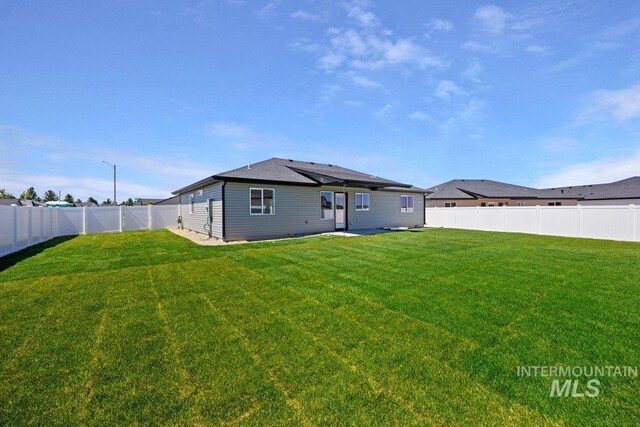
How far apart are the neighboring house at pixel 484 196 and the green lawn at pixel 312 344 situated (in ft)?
71.9

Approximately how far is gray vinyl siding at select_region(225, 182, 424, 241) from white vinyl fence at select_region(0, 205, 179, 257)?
741 cm

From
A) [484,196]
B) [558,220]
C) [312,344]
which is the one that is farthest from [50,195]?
[558,220]

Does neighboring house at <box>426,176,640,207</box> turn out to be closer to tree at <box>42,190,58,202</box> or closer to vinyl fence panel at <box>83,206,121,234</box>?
vinyl fence panel at <box>83,206,121,234</box>

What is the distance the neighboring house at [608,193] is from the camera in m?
28.0

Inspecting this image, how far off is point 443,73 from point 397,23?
14.5 feet

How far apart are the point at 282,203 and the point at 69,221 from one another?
45.7 ft

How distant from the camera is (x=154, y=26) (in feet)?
28.8

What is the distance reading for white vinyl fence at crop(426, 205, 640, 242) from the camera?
1293 centimetres

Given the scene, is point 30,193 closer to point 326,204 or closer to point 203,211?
point 203,211

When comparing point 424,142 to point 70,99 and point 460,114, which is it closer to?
point 460,114

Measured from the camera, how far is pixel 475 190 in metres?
28.7

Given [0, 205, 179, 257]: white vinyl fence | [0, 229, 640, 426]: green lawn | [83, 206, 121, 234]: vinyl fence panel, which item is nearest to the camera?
[0, 229, 640, 426]: green lawn

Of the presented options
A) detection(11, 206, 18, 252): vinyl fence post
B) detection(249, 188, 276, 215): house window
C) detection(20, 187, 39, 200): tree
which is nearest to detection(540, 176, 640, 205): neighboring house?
detection(249, 188, 276, 215): house window

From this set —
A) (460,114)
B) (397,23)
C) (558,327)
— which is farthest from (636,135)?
(558,327)
